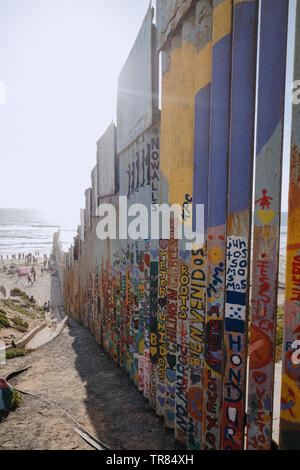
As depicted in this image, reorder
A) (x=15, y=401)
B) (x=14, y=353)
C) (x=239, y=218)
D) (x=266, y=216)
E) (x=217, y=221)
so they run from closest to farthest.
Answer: (x=266, y=216)
(x=239, y=218)
(x=217, y=221)
(x=15, y=401)
(x=14, y=353)

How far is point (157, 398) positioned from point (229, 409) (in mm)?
1788

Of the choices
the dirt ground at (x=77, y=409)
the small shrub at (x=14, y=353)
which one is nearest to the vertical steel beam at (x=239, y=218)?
the dirt ground at (x=77, y=409)

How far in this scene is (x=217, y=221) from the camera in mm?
3549

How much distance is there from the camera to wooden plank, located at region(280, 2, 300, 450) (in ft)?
9.05

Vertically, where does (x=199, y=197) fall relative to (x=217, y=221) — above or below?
above

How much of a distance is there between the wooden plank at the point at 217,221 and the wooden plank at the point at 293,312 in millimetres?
780

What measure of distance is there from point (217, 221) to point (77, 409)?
4.32 metres

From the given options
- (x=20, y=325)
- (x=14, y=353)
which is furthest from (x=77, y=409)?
(x=20, y=325)

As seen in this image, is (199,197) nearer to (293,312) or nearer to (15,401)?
(293,312)

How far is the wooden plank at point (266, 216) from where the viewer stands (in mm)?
2920

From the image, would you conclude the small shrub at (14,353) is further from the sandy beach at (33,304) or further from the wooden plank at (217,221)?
the wooden plank at (217,221)

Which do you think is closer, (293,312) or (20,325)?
(293,312)

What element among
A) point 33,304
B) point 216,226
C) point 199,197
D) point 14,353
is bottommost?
point 33,304

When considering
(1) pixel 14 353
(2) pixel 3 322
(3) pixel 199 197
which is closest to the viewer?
(3) pixel 199 197
